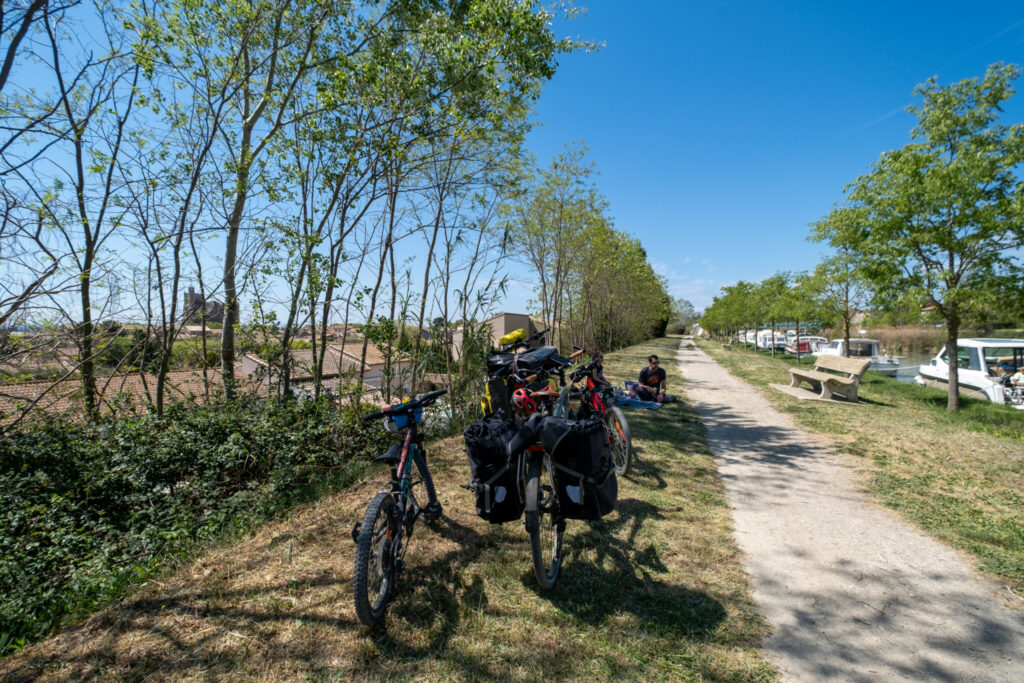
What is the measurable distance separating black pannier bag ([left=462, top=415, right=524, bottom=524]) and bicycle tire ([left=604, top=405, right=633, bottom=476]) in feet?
7.02

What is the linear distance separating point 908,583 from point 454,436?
16.0 ft

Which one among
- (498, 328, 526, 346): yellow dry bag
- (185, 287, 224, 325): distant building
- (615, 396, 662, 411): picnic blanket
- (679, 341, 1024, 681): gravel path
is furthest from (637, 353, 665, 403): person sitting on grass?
(185, 287, 224, 325): distant building

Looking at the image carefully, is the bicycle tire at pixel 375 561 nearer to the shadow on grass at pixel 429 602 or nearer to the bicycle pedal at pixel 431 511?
the shadow on grass at pixel 429 602

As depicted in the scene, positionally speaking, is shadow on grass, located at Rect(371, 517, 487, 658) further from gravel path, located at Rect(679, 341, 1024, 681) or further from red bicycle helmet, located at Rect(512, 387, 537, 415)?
Answer: gravel path, located at Rect(679, 341, 1024, 681)

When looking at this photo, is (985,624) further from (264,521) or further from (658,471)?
(264,521)

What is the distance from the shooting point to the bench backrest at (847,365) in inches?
379

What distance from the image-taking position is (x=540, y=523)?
110 inches

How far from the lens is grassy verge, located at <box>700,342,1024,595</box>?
352cm

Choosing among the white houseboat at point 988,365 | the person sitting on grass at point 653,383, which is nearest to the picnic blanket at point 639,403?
the person sitting on grass at point 653,383

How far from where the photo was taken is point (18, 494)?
12.9 ft

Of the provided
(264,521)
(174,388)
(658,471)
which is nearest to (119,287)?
(174,388)

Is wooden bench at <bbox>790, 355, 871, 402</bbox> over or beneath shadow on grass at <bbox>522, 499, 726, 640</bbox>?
over

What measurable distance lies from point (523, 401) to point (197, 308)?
501 centimetres

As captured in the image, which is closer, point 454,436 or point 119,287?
point 119,287
